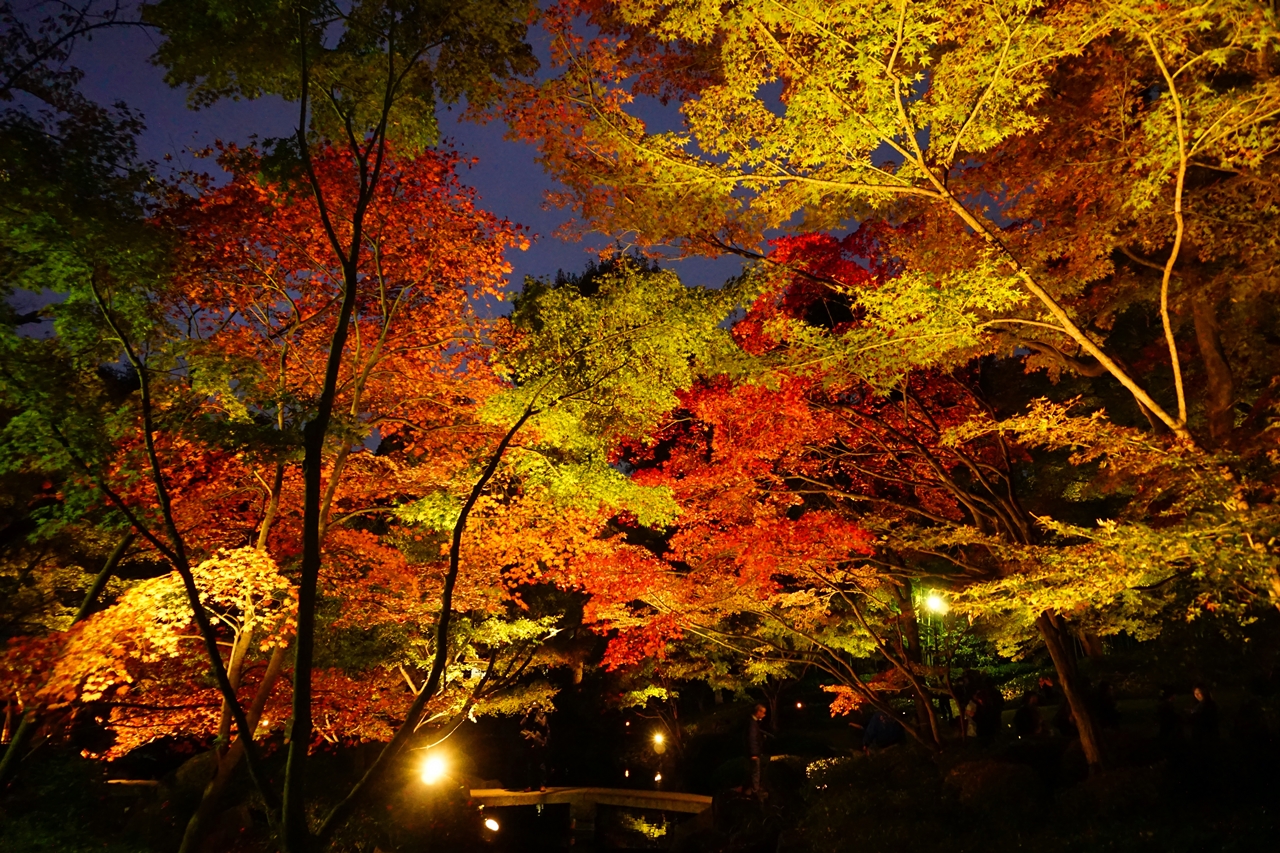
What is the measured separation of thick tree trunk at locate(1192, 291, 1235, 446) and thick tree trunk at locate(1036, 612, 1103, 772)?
3.39 m

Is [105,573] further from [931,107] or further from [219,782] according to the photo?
[931,107]

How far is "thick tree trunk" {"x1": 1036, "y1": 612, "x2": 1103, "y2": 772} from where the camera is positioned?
837cm

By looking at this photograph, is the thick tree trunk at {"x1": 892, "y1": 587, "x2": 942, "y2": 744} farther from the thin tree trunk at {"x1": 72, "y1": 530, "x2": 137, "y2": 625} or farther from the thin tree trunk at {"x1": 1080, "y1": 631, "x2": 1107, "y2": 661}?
the thin tree trunk at {"x1": 72, "y1": 530, "x2": 137, "y2": 625}

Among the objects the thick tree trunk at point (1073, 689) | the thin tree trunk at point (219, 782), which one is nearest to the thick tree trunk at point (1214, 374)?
the thick tree trunk at point (1073, 689)

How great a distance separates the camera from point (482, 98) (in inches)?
245

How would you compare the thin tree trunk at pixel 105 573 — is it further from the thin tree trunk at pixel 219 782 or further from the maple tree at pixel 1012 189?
the maple tree at pixel 1012 189

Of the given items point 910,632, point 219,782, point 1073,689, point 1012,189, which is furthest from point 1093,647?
point 219,782

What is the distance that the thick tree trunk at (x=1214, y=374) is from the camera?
891cm

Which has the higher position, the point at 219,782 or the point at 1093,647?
the point at 1093,647

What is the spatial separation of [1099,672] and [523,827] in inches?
587

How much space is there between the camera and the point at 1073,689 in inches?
328

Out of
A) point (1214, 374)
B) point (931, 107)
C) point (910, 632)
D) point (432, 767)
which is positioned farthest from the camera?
point (432, 767)

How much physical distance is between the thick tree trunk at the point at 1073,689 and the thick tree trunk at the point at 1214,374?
11.1ft

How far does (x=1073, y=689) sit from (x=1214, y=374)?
4.93 m
